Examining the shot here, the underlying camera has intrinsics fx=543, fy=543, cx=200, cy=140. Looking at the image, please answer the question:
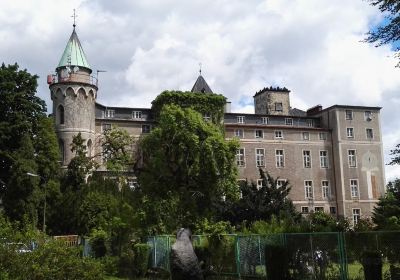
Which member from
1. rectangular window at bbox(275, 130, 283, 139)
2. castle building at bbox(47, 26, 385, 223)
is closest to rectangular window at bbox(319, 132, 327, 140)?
castle building at bbox(47, 26, 385, 223)

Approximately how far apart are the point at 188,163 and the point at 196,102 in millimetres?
16954

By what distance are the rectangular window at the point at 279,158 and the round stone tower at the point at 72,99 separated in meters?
21.2

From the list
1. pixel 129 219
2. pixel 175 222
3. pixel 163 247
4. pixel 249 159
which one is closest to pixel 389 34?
pixel 163 247

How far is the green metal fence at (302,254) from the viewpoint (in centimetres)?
1698

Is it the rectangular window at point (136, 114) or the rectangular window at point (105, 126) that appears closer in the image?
the rectangular window at point (105, 126)

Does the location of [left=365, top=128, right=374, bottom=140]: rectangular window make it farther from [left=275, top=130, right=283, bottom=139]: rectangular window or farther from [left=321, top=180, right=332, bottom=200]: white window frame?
[left=275, top=130, right=283, bottom=139]: rectangular window

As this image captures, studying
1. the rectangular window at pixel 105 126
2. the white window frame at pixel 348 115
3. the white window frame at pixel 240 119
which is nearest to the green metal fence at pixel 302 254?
the rectangular window at pixel 105 126

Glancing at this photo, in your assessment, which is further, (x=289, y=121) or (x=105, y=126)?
(x=289, y=121)

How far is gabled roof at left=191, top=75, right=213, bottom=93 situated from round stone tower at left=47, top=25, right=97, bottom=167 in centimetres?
1435

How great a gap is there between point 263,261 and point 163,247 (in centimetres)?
694

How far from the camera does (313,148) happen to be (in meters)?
64.7

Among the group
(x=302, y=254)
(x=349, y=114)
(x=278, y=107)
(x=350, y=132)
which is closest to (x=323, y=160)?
(x=350, y=132)

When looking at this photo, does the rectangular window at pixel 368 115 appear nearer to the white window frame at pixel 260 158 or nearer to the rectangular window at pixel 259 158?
the white window frame at pixel 260 158

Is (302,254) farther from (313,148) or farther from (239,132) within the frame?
(313,148)
